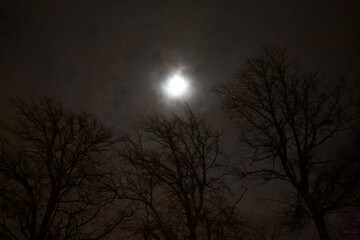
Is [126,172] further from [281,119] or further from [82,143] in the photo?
[281,119]

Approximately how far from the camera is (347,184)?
951 centimetres

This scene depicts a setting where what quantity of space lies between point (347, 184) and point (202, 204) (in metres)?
5.11

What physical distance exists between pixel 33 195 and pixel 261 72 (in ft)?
33.9

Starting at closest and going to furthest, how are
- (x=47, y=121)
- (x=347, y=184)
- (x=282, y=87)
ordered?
(x=347, y=184), (x=47, y=121), (x=282, y=87)

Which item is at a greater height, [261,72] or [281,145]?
[261,72]

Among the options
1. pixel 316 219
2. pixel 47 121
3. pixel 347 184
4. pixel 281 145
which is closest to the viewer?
pixel 316 219

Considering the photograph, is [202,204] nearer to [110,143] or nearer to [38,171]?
[110,143]

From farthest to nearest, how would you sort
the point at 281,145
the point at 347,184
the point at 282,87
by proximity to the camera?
the point at 282,87, the point at 281,145, the point at 347,184

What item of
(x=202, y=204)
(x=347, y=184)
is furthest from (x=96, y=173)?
(x=347, y=184)

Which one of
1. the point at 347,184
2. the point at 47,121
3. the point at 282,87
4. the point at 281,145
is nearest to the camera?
the point at 347,184

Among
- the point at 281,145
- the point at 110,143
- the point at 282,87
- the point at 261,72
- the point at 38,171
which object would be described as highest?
the point at 261,72

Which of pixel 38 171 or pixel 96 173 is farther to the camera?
pixel 96 173

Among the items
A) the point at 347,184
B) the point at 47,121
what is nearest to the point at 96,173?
the point at 47,121

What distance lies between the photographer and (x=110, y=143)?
461 inches
